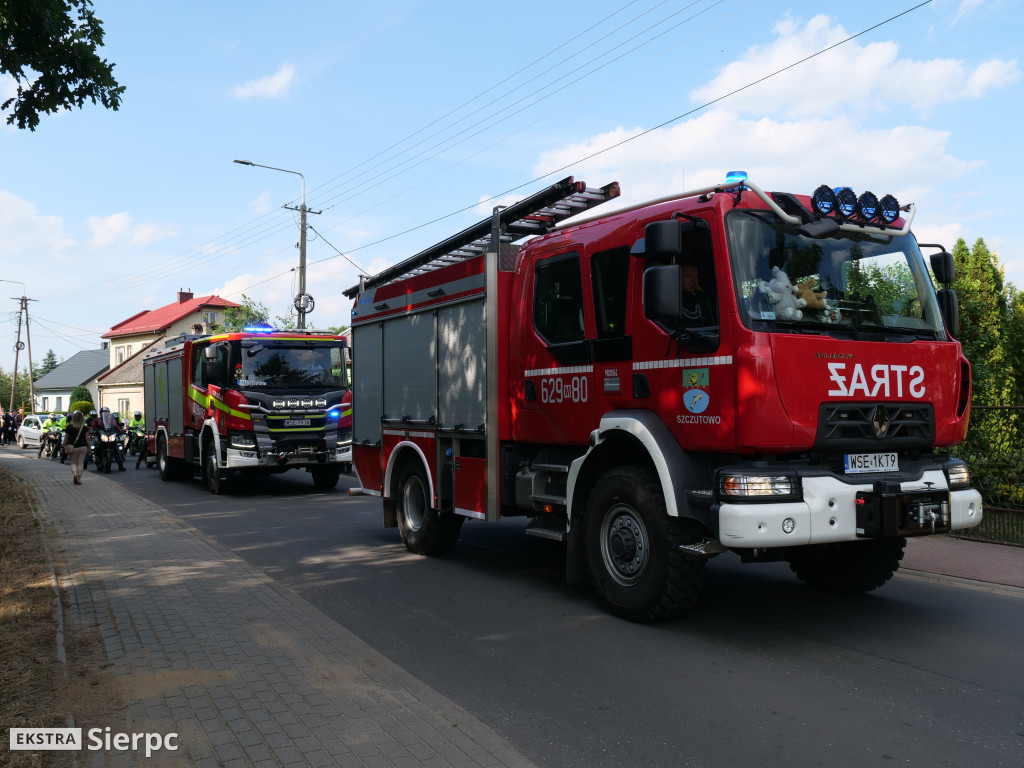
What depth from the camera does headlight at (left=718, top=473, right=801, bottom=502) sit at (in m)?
A: 5.22

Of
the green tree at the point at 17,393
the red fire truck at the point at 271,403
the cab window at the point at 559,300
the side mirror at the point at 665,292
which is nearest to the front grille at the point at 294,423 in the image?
the red fire truck at the point at 271,403

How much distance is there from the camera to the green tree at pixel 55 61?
6543 millimetres

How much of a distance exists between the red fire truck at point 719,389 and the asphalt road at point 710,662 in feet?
1.59

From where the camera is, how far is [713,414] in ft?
18.0

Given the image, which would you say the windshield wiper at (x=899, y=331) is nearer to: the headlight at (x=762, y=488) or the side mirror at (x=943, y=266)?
the side mirror at (x=943, y=266)

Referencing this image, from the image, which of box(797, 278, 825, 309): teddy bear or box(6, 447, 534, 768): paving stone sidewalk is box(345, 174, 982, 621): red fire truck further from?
box(6, 447, 534, 768): paving stone sidewalk

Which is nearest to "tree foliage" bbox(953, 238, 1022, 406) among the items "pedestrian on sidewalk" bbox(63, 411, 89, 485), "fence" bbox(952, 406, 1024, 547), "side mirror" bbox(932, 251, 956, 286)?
"fence" bbox(952, 406, 1024, 547)

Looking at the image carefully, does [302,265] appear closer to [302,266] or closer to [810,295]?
[302,266]

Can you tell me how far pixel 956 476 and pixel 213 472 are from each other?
44.2 ft

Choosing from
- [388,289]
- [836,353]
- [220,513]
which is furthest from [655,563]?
[220,513]

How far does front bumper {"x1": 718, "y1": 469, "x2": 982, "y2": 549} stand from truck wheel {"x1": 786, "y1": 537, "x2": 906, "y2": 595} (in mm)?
1004

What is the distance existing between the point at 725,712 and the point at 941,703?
1.14 meters

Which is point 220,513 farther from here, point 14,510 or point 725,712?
point 725,712

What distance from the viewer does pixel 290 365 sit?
51.2 feet
